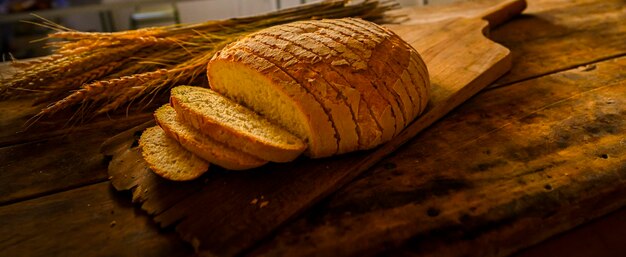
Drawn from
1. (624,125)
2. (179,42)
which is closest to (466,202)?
(624,125)

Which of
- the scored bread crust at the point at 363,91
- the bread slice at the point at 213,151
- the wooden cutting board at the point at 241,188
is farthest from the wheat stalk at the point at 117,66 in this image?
the scored bread crust at the point at 363,91

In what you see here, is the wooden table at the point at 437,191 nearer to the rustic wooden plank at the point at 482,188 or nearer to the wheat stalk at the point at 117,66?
the rustic wooden plank at the point at 482,188

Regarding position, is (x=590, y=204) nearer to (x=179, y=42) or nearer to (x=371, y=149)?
(x=371, y=149)

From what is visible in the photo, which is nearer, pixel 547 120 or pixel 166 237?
pixel 166 237

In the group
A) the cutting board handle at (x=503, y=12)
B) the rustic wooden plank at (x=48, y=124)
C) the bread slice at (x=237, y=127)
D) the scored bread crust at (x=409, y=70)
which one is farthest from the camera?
the cutting board handle at (x=503, y=12)

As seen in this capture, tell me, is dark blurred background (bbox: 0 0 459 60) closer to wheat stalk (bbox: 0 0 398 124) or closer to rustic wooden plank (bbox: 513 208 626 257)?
wheat stalk (bbox: 0 0 398 124)

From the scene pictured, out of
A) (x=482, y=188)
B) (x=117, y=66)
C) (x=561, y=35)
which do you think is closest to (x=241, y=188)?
(x=482, y=188)
